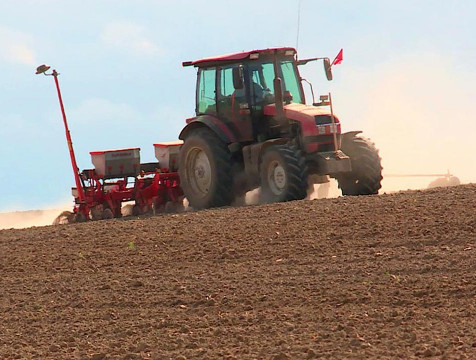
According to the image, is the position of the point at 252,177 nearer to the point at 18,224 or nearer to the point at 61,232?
the point at 61,232

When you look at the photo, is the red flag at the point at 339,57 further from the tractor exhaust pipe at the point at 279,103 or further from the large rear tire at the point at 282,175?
the large rear tire at the point at 282,175

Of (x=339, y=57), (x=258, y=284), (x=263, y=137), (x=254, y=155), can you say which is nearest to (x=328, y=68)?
(x=339, y=57)

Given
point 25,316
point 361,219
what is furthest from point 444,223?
point 25,316

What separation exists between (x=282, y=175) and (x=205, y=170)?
188cm

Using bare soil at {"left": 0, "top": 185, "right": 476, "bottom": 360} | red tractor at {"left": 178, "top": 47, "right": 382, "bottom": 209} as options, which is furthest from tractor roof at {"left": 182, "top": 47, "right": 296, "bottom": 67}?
bare soil at {"left": 0, "top": 185, "right": 476, "bottom": 360}

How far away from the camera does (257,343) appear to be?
7.28 m

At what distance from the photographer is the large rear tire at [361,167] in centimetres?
1472

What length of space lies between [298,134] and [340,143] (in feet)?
2.07

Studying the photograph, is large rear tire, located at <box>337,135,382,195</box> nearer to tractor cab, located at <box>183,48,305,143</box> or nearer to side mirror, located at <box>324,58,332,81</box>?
side mirror, located at <box>324,58,332,81</box>

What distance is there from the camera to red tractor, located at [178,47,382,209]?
14.3m

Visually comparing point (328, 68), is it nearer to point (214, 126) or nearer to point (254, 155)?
point (254, 155)

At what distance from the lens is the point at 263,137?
596 inches

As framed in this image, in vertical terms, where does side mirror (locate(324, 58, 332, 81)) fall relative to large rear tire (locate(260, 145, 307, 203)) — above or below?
above

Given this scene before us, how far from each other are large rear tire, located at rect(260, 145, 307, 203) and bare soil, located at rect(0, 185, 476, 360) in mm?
867
